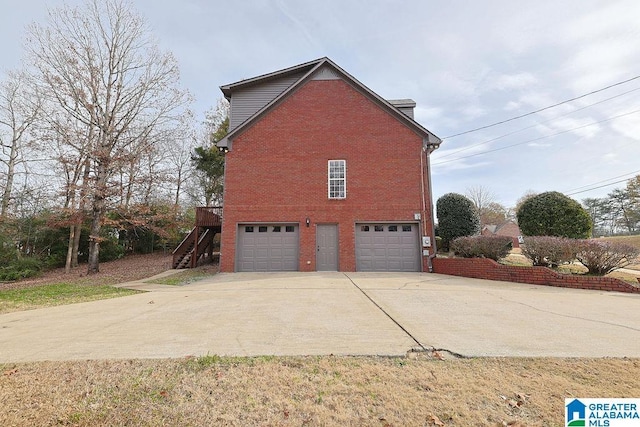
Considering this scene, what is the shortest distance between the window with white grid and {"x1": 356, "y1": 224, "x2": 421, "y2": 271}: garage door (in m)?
1.74

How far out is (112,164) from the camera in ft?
49.4

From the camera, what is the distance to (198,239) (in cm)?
1700

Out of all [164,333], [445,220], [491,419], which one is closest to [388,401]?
[491,419]

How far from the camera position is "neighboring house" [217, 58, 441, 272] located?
13.3m

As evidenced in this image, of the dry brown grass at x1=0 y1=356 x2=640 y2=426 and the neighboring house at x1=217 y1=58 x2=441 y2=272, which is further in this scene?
the neighboring house at x1=217 y1=58 x2=441 y2=272

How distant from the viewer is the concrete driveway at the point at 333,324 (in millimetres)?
3898

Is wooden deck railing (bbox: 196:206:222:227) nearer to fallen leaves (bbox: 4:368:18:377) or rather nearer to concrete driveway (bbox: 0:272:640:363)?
concrete driveway (bbox: 0:272:640:363)

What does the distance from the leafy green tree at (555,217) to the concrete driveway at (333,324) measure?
4.75m

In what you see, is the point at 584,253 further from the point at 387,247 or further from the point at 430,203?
the point at 387,247

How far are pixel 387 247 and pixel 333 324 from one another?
8.84m

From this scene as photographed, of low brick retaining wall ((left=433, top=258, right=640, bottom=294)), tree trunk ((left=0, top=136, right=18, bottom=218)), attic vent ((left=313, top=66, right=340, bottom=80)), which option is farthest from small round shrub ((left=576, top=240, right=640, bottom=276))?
tree trunk ((left=0, top=136, right=18, bottom=218))

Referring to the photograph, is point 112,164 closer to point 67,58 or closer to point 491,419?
point 67,58

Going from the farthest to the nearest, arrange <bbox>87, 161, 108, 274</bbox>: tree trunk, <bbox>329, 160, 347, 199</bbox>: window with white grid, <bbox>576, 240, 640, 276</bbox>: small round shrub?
<bbox>87, 161, 108, 274</bbox>: tree trunk
<bbox>329, 160, 347, 199</bbox>: window with white grid
<bbox>576, 240, 640, 276</bbox>: small round shrub

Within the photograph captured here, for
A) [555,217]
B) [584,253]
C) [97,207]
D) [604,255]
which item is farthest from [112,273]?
[555,217]
